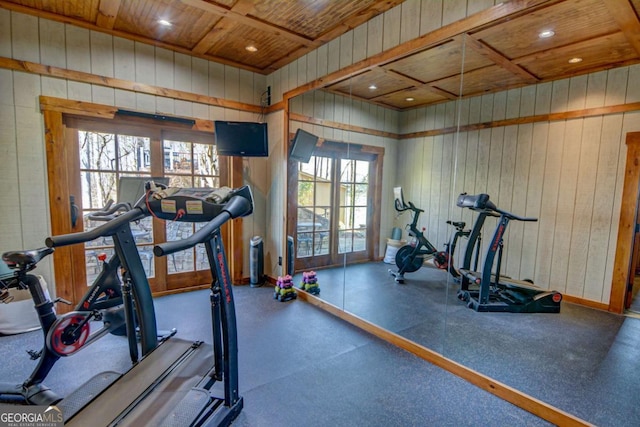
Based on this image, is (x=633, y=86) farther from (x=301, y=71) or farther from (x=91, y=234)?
(x=91, y=234)

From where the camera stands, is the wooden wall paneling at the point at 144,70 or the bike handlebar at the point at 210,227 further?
the wooden wall paneling at the point at 144,70

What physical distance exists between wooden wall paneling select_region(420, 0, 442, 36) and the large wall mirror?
201 mm

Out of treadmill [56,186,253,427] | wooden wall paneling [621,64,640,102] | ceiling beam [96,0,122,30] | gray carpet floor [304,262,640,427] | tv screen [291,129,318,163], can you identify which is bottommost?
gray carpet floor [304,262,640,427]

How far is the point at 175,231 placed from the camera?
13.5ft

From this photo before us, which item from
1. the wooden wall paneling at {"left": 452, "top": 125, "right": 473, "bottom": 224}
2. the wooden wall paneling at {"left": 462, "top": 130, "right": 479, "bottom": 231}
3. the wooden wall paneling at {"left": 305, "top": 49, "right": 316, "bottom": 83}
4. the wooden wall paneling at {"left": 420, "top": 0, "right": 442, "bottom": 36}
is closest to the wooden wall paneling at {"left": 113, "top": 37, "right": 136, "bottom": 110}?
the wooden wall paneling at {"left": 305, "top": 49, "right": 316, "bottom": 83}

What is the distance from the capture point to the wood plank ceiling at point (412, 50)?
2287 mm

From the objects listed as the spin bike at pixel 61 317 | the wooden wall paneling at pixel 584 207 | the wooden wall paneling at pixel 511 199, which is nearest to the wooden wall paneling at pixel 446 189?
the wooden wall paneling at pixel 511 199

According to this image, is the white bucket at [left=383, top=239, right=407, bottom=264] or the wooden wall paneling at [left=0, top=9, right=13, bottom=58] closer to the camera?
the wooden wall paneling at [left=0, top=9, right=13, bottom=58]

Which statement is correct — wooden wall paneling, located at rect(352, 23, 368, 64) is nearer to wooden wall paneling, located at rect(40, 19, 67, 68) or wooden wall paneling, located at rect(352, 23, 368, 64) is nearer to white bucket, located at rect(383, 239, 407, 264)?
white bucket, located at rect(383, 239, 407, 264)

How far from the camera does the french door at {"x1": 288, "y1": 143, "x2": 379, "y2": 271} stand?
3.61 meters

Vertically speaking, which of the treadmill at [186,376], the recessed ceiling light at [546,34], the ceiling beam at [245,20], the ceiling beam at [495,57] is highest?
the ceiling beam at [245,20]

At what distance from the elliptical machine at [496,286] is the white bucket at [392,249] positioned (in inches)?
26.9

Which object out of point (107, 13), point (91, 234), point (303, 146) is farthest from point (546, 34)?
point (107, 13)

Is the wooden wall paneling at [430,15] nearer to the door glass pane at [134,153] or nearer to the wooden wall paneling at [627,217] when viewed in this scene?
the wooden wall paneling at [627,217]
